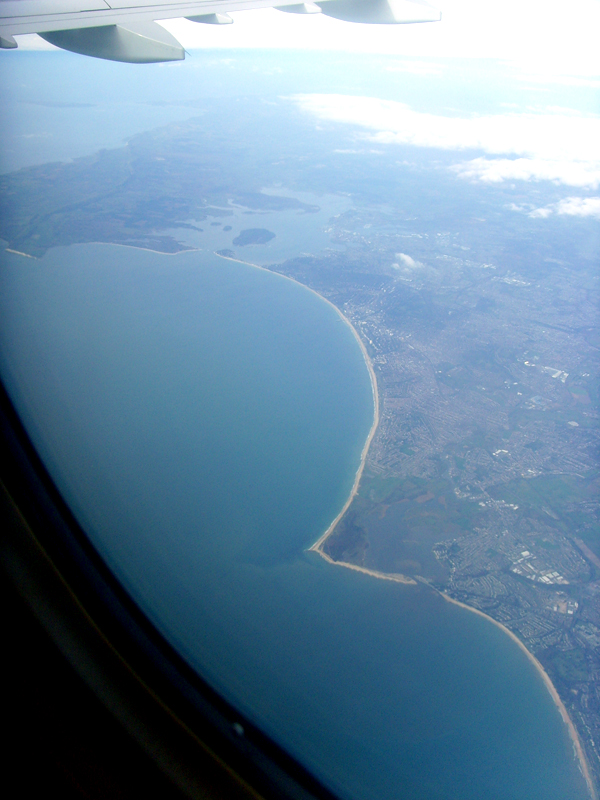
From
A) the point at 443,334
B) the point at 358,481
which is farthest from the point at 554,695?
the point at 443,334

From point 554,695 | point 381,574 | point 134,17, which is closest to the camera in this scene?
point 134,17

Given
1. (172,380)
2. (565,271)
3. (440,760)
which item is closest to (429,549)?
(440,760)

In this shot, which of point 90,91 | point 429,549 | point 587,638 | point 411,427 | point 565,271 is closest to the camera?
point 587,638

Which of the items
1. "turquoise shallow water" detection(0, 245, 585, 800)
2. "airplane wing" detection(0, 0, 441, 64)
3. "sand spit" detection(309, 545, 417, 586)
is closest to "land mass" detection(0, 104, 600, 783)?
"sand spit" detection(309, 545, 417, 586)

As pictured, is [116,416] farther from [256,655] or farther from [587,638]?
[587,638]

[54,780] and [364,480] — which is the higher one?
[54,780]

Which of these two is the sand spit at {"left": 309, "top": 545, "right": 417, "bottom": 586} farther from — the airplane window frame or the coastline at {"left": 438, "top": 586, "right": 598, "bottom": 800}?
the airplane window frame

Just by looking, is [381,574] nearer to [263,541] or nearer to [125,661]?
[263,541]
